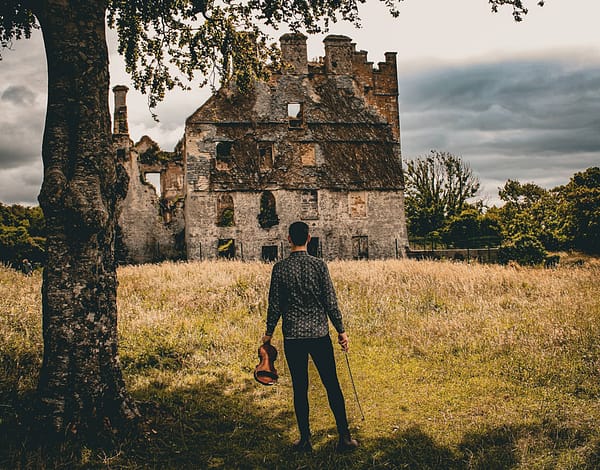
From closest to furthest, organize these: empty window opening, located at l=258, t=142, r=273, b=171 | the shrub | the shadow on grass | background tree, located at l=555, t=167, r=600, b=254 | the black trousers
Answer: the shadow on grass → the black trousers → the shrub → background tree, located at l=555, t=167, r=600, b=254 → empty window opening, located at l=258, t=142, r=273, b=171

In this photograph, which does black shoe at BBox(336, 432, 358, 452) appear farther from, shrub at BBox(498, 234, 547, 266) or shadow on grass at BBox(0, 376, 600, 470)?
shrub at BBox(498, 234, 547, 266)

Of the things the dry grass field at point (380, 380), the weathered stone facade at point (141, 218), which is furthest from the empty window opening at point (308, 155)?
the dry grass field at point (380, 380)

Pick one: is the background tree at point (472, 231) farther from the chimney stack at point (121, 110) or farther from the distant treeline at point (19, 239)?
the distant treeline at point (19, 239)

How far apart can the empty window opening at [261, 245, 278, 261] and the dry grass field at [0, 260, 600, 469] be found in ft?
54.2

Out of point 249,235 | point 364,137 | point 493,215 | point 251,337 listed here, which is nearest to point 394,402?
point 251,337

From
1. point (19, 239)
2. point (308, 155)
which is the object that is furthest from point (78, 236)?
point (19, 239)

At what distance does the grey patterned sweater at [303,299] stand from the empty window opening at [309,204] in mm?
25323

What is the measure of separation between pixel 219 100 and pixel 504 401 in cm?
2729

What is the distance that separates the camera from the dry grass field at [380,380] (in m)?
5.41

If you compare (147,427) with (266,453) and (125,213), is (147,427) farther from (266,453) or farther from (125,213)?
(125,213)

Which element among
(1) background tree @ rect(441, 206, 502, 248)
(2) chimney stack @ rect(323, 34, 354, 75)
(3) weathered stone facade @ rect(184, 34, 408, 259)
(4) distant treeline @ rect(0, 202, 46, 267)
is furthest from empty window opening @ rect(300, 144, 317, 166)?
(4) distant treeline @ rect(0, 202, 46, 267)

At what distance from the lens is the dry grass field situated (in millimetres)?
5406

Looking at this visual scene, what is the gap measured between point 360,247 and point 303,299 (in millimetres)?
26375

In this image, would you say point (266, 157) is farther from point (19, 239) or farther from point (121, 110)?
point (19, 239)
